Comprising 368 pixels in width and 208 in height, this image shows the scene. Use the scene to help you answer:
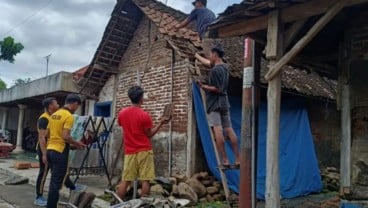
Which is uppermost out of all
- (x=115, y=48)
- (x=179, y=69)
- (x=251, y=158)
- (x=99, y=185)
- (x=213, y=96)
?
(x=115, y=48)

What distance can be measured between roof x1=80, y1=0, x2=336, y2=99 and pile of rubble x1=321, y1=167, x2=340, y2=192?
2074 mm

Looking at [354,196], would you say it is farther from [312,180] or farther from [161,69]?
[161,69]

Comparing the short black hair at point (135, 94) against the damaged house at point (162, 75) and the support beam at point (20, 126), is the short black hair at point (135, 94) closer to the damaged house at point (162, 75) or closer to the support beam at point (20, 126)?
the damaged house at point (162, 75)

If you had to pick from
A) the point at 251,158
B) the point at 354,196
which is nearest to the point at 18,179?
the point at 251,158

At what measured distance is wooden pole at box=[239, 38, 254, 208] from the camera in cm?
551

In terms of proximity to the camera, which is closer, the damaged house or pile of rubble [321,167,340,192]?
the damaged house

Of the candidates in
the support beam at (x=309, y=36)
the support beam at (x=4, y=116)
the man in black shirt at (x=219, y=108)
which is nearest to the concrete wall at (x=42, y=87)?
the support beam at (x=4, y=116)

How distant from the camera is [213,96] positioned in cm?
657

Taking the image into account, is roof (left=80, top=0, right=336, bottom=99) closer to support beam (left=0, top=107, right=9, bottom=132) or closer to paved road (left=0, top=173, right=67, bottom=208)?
paved road (left=0, top=173, right=67, bottom=208)

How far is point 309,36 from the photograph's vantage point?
4.49m

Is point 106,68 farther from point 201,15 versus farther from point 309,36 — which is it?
point 309,36

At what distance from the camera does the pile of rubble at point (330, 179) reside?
10.3 meters

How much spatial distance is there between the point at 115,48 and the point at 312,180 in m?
6.47

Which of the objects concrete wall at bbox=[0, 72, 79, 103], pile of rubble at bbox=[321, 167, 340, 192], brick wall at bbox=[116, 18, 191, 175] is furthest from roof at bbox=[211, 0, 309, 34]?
concrete wall at bbox=[0, 72, 79, 103]
